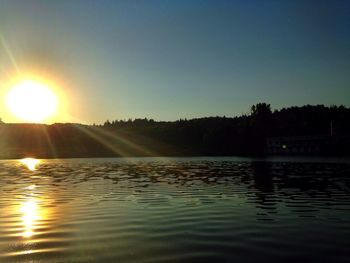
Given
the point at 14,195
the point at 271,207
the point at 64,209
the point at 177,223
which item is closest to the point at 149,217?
the point at 177,223

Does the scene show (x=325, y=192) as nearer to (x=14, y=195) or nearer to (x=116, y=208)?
(x=116, y=208)

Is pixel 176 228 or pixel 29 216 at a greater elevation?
pixel 29 216

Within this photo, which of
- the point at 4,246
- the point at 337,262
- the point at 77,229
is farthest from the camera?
the point at 77,229

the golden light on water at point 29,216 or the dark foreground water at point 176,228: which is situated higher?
the golden light on water at point 29,216

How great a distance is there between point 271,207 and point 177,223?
8680mm

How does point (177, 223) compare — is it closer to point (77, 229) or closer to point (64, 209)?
point (77, 229)

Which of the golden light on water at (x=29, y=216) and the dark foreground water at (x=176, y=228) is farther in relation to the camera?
the golden light on water at (x=29, y=216)

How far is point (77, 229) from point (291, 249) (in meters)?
9.88

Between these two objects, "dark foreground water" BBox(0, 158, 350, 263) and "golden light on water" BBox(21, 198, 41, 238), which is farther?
"golden light on water" BBox(21, 198, 41, 238)

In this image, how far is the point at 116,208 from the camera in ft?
90.4

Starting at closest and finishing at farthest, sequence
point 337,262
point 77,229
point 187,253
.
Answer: point 337,262, point 187,253, point 77,229

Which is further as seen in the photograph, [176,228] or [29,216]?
[29,216]

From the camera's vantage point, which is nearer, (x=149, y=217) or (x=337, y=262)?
(x=337, y=262)

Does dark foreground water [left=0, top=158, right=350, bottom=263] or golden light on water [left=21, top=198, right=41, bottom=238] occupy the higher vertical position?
golden light on water [left=21, top=198, right=41, bottom=238]
